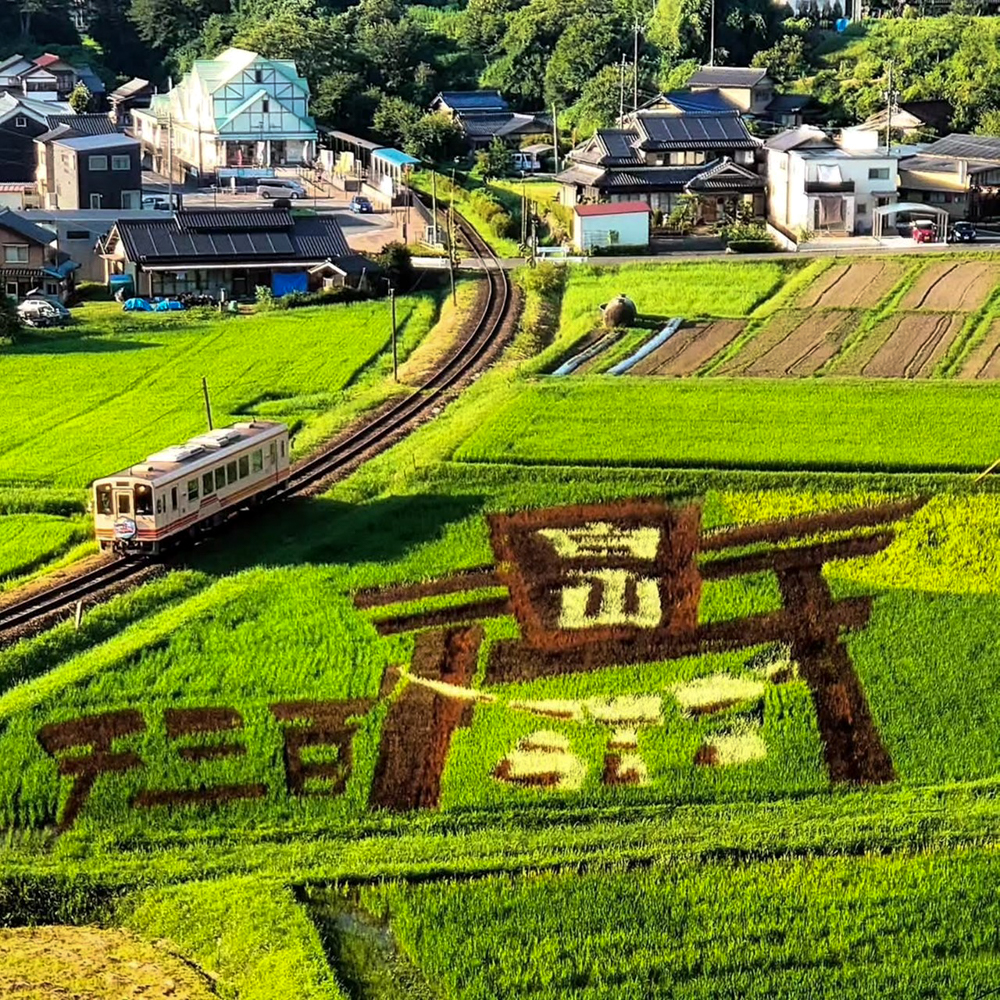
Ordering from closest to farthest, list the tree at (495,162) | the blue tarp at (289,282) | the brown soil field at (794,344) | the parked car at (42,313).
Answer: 1. the brown soil field at (794,344)
2. the parked car at (42,313)
3. the blue tarp at (289,282)
4. the tree at (495,162)

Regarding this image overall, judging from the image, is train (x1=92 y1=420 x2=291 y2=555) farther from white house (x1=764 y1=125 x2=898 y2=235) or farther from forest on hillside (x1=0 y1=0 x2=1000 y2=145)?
forest on hillside (x1=0 y1=0 x2=1000 y2=145)

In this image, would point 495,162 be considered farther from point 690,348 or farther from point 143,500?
point 143,500

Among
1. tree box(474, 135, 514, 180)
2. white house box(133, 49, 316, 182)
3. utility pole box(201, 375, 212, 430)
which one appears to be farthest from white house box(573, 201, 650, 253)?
white house box(133, 49, 316, 182)

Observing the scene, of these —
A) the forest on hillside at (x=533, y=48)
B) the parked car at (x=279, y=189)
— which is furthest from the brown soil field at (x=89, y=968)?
the forest on hillside at (x=533, y=48)

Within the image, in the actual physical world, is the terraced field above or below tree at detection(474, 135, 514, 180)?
below

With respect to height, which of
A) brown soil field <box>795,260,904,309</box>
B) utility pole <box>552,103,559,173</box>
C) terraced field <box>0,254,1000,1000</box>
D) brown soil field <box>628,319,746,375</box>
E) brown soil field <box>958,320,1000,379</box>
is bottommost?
terraced field <box>0,254,1000,1000</box>

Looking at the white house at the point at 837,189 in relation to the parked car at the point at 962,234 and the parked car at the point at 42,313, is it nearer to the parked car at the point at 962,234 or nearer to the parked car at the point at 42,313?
the parked car at the point at 962,234

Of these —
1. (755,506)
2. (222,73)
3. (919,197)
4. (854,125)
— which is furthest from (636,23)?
(755,506)

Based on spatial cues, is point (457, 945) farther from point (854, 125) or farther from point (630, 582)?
point (854, 125)
